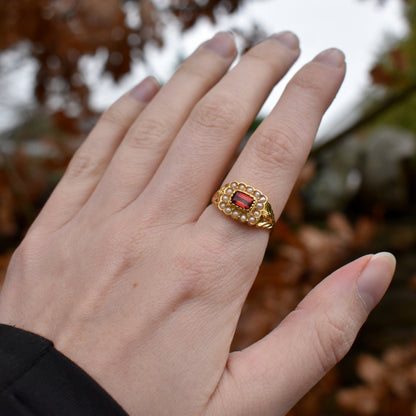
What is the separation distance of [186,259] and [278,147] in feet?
1.30

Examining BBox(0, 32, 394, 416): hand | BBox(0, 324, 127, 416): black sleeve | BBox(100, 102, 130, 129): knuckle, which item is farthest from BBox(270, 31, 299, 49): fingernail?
BBox(0, 324, 127, 416): black sleeve

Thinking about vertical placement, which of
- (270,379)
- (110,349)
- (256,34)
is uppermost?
(256,34)

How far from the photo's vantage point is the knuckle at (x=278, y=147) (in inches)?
41.5

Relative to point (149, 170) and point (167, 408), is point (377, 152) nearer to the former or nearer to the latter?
point (149, 170)

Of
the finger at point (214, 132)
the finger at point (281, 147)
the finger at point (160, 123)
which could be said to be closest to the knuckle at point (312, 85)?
the finger at point (281, 147)

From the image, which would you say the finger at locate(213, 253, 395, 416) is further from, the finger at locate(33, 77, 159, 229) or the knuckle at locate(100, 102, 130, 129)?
A: the knuckle at locate(100, 102, 130, 129)

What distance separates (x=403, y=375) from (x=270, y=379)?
185cm

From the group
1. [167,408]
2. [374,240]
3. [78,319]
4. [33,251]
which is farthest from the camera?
[374,240]

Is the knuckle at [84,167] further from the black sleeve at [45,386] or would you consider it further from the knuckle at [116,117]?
the black sleeve at [45,386]

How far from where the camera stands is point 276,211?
1035mm

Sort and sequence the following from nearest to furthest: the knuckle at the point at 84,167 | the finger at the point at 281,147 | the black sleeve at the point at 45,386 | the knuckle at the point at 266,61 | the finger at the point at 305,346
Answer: the black sleeve at the point at 45,386
the finger at the point at 305,346
the finger at the point at 281,147
the knuckle at the point at 266,61
the knuckle at the point at 84,167

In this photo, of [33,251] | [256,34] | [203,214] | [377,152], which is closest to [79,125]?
[256,34]

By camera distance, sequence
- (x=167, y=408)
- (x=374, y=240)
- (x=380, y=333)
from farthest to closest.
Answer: (x=374, y=240) → (x=380, y=333) → (x=167, y=408)

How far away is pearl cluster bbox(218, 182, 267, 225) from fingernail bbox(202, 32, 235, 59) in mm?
579
